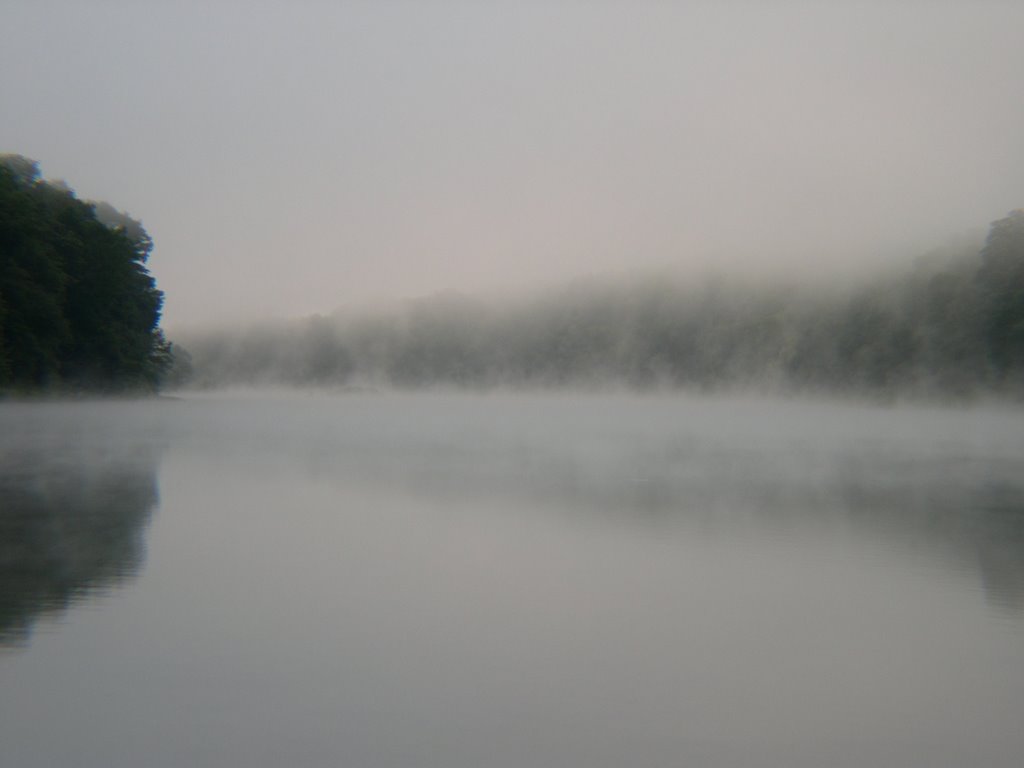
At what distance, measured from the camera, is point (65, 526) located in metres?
9.41

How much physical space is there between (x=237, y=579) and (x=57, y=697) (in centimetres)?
282

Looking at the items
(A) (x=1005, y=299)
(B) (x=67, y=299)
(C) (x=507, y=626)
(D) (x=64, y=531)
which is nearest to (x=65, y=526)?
(D) (x=64, y=531)

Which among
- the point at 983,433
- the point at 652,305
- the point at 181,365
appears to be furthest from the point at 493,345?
the point at 983,433

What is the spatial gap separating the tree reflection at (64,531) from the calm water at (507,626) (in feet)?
0.15

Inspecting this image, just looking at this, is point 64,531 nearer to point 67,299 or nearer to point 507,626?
point 507,626

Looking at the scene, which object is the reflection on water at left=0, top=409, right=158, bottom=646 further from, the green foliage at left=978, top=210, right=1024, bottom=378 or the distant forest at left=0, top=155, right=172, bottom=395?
the green foliage at left=978, top=210, right=1024, bottom=378

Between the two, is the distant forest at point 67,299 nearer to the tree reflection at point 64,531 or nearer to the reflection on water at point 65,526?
the reflection on water at point 65,526

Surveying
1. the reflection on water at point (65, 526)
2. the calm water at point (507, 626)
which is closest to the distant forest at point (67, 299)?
the reflection on water at point (65, 526)

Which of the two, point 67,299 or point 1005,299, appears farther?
point 1005,299

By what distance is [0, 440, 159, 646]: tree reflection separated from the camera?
630 centimetres

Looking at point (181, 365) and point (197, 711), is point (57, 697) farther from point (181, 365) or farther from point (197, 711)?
point (181, 365)

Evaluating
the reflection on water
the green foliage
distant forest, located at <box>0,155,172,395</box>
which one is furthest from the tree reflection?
the green foliage

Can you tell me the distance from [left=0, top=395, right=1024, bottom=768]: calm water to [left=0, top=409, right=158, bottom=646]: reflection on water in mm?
48

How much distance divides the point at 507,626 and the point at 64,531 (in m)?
4.96
